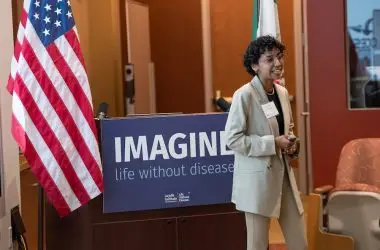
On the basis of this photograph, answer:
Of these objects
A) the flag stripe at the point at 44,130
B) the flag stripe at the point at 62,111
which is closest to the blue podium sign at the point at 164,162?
the flag stripe at the point at 62,111

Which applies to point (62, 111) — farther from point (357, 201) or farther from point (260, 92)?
point (357, 201)

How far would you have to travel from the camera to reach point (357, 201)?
3619 mm

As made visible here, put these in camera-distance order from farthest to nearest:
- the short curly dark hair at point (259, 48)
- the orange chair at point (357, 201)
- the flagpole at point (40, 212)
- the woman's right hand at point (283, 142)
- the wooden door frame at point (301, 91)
Answer: 1. the wooden door frame at point (301, 91)
2. the orange chair at point (357, 201)
3. the flagpole at point (40, 212)
4. the short curly dark hair at point (259, 48)
5. the woman's right hand at point (283, 142)

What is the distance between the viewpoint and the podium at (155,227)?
3.47m

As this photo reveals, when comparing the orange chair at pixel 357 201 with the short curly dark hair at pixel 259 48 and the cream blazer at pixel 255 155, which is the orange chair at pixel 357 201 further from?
the short curly dark hair at pixel 259 48

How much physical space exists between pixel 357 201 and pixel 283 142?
1025 mm

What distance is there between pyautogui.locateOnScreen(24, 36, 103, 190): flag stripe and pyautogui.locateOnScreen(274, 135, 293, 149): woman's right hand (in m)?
1.02

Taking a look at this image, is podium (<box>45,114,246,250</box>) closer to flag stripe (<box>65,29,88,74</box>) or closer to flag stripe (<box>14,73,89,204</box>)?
flag stripe (<box>14,73,89,204</box>)

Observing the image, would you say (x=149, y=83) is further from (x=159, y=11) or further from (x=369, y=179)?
(x=369, y=179)

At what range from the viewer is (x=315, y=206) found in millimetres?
3703

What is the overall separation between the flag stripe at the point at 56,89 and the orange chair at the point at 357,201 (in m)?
1.45

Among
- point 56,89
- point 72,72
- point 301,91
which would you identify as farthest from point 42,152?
point 301,91

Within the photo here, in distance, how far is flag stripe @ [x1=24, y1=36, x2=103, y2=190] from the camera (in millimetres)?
3235

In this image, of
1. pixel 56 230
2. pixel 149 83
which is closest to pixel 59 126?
pixel 56 230
